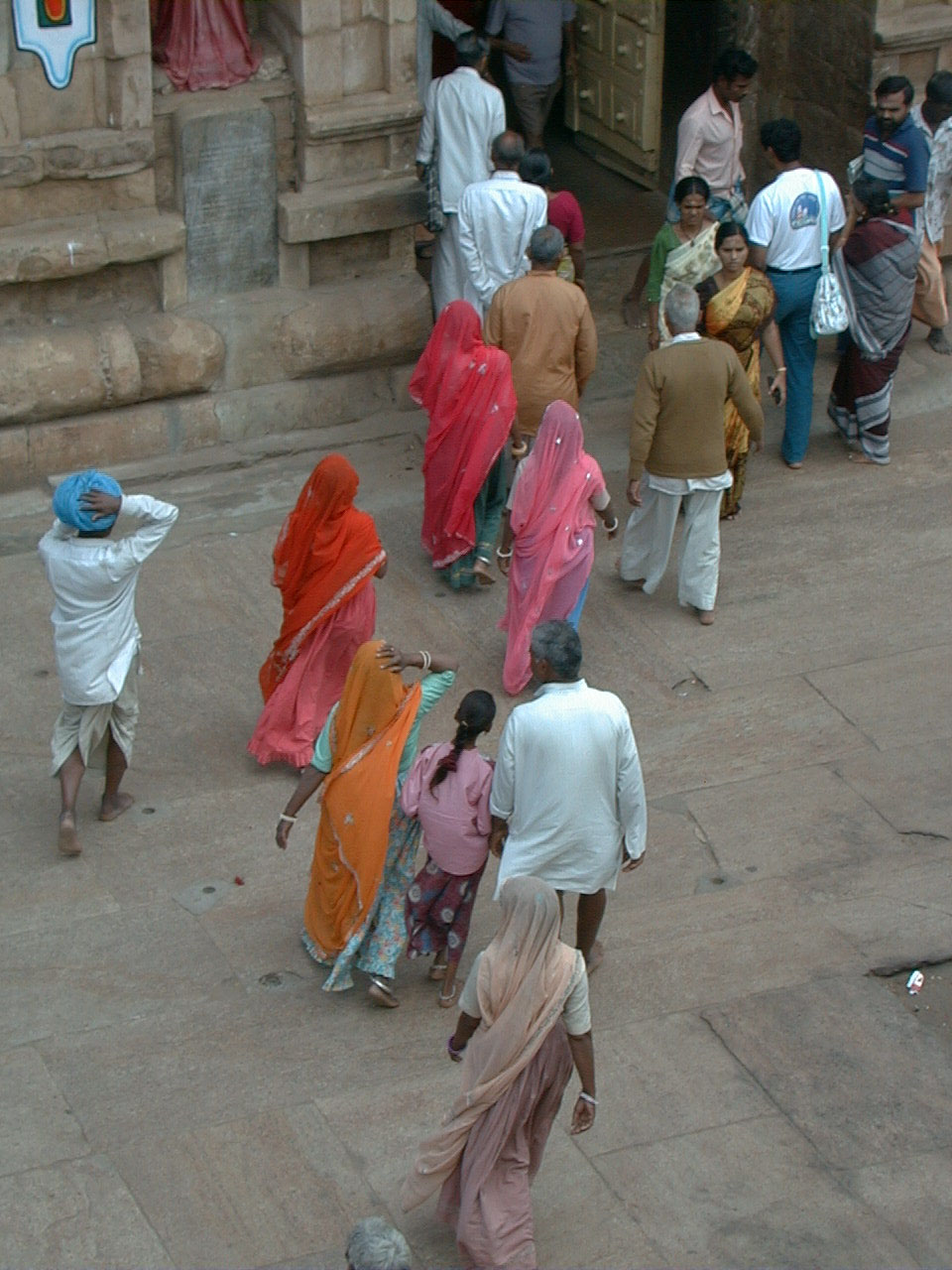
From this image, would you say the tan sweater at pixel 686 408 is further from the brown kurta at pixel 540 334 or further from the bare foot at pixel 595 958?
the bare foot at pixel 595 958

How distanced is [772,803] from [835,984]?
1109mm

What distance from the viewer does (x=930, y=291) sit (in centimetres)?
1073

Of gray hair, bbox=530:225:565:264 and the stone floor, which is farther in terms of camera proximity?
gray hair, bbox=530:225:565:264

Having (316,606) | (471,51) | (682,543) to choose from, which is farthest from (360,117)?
(316,606)

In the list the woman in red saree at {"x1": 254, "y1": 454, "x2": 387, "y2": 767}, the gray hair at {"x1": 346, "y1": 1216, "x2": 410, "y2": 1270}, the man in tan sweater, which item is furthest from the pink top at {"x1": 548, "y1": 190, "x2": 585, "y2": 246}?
the gray hair at {"x1": 346, "y1": 1216, "x2": 410, "y2": 1270}

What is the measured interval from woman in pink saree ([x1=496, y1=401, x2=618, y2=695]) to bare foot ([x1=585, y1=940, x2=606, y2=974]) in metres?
1.58

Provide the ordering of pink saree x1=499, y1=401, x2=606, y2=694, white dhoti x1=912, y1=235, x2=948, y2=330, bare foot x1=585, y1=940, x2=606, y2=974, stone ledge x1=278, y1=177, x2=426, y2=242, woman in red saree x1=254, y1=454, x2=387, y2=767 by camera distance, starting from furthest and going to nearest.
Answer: white dhoti x1=912, y1=235, x2=948, y2=330 < stone ledge x1=278, y1=177, x2=426, y2=242 < pink saree x1=499, y1=401, x2=606, y2=694 < woman in red saree x1=254, y1=454, x2=387, y2=767 < bare foot x1=585, y1=940, x2=606, y2=974

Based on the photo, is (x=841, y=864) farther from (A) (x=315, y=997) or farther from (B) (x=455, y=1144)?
(B) (x=455, y=1144)

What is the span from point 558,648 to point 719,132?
533 centimetres

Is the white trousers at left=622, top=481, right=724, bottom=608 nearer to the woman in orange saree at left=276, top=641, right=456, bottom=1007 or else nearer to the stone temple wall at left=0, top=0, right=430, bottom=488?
the stone temple wall at left=0, top=0, right=430, bottom=488

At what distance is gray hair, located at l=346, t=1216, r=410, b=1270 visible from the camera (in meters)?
4.41

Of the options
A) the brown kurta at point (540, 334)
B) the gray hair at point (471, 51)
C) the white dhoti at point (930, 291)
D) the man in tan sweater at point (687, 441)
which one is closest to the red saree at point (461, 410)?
the brown kurta at point (540, 334)

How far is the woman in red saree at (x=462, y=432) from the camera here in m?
8.65

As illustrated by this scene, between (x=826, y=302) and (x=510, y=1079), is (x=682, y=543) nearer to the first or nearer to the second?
(x=826, y=302)
